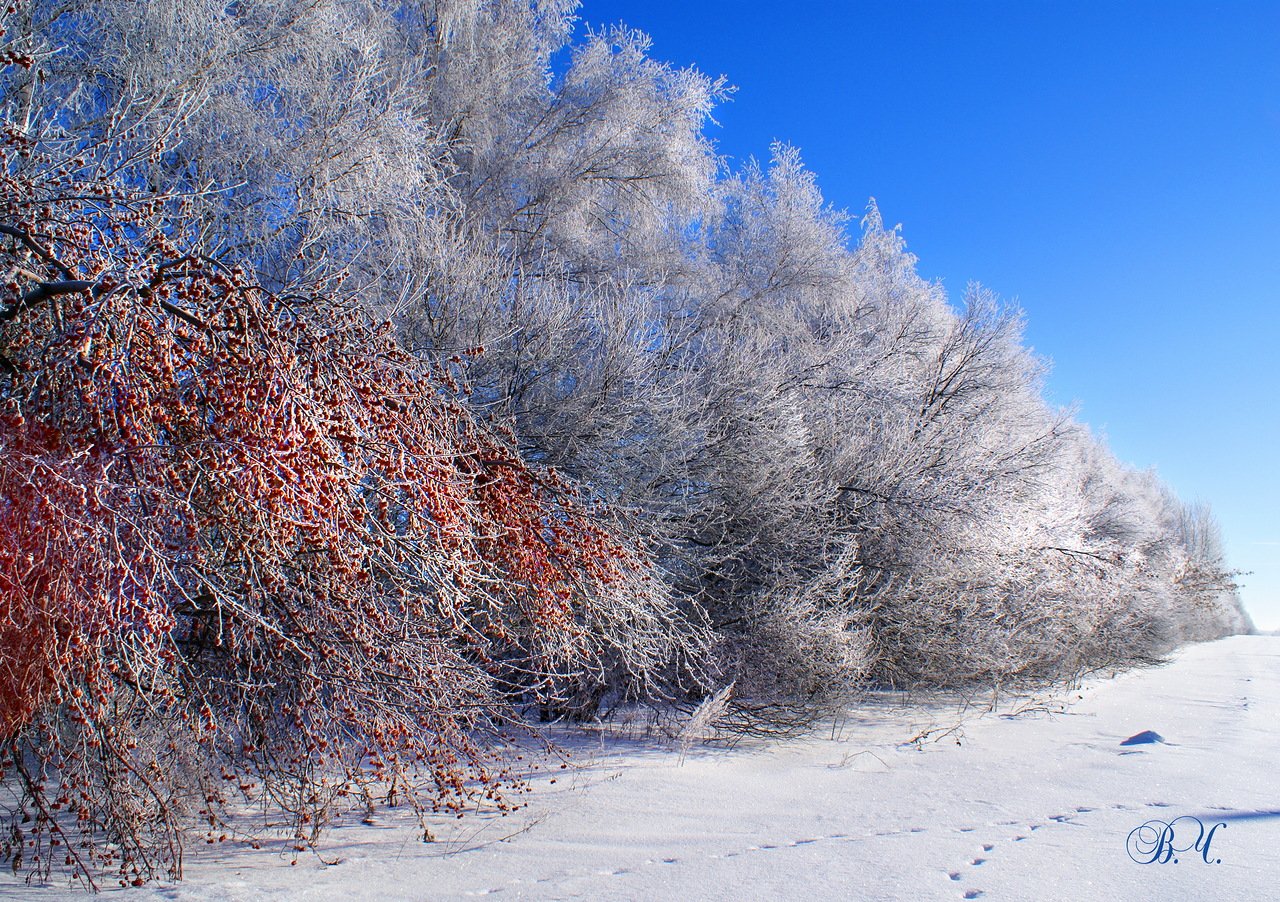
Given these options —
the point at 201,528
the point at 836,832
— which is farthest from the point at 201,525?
the point at 836,832

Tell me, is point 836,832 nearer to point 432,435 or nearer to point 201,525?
point 432,435

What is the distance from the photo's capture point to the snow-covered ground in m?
3.81

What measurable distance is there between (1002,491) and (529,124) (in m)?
8.97

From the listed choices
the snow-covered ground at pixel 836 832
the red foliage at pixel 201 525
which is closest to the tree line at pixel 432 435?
the red foliage at pixel 201 525

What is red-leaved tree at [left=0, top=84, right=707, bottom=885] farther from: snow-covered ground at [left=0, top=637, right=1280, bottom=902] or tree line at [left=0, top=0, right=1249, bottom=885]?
snow-covered ground at [left=0, top=637, right=1280, bottom=902]

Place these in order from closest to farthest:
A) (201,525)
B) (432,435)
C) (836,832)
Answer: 1. (201,525)
2. (432,435)
3. (836,832)

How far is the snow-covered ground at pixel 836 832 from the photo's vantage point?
150 inches

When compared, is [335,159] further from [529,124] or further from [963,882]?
[963,882]

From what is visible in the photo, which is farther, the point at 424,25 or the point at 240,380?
the point at 424,25

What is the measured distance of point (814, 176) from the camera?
635 inches

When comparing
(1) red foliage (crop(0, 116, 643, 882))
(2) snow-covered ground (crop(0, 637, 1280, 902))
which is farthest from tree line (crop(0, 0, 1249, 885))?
(2) snow-covered ground (crop(0, 637, 1280, 902))

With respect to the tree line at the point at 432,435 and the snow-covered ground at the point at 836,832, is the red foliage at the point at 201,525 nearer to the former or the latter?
the tree line at the point at 432,435

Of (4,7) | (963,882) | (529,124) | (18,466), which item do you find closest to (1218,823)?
(963,882)

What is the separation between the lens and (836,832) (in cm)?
498
